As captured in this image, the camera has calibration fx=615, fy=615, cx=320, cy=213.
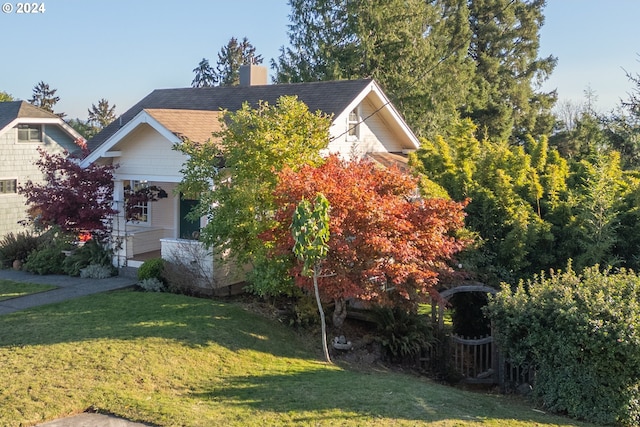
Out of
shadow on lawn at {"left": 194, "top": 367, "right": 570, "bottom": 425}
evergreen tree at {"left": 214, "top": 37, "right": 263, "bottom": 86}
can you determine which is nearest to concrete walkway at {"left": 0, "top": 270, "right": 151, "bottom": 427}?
shadow on lawn at {"left": 194, "top": 367, "right": 570, "bottom": 425}

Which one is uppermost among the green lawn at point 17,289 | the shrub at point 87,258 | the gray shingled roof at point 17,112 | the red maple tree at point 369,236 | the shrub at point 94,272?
the gray shingled roof at point 17,112

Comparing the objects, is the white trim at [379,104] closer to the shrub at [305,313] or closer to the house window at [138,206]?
the house window at [138,206]

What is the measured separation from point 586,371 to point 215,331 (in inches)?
261

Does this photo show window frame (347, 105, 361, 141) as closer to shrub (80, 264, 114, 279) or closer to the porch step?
the porch step

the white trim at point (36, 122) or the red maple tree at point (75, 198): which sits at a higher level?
the white trim at point (36, 122)

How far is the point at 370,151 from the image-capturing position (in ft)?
69.6

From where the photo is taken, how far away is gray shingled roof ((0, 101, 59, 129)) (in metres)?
24.0

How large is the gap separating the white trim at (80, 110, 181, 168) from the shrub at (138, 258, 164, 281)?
10.4ft

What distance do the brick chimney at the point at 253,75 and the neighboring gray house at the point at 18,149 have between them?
6.98 meters

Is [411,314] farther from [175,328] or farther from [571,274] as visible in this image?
[175,328]

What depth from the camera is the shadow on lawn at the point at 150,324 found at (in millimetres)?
11195

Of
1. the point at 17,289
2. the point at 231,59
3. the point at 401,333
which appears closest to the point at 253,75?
the point at 17,289

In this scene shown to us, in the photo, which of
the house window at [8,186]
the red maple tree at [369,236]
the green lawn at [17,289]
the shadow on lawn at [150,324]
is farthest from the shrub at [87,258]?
the house window at [8,186]

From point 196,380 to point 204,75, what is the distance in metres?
56.9
